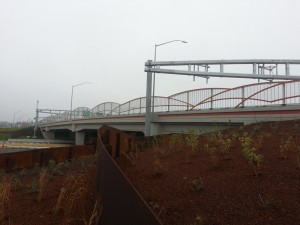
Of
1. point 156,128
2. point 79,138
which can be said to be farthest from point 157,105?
point 79,138

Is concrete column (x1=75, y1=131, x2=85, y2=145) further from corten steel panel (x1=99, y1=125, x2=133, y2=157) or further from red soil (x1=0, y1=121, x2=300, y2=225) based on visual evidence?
red soil (x1=0, y1=121, x2=300, y2=225)

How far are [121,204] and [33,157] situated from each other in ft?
35.6

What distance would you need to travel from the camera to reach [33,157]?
44.1 ft

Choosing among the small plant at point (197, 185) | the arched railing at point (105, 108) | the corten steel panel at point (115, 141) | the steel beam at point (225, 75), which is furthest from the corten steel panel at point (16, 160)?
the arched railing at point (105, 108)

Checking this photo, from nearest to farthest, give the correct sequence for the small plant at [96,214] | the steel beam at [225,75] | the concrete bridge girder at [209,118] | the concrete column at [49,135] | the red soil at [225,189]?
1. the red soil at [225,189]
2. the small plant at [96,214]
3. the concrete bridge girder at [209,118]
4. the steel beam at [225,75]
5. the concrete column at [49,135]

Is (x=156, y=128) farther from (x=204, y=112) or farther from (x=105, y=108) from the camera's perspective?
(x=105, y=108)

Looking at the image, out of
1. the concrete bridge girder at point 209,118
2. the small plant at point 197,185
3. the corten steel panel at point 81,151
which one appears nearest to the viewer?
the small plant at point 197,185

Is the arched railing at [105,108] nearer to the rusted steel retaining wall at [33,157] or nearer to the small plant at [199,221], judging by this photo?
the rusted steel retaining wall at [33,157]

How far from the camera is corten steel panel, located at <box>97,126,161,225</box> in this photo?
2.88 meters

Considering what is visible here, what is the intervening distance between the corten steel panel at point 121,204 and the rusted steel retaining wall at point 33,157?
9.47 meters

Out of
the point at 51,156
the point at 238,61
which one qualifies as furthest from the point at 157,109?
the point at 51,156

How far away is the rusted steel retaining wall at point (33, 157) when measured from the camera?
42.5 feet

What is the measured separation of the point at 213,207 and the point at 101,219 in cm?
162

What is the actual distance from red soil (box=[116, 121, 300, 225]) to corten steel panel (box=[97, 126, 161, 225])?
696mm
